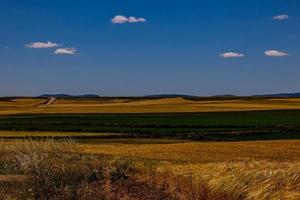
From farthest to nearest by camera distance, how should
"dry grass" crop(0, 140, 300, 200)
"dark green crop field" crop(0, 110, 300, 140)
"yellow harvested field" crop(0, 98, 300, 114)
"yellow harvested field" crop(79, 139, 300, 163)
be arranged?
1. "yellow harvested field" crop(0, 98, 300, 114)
2. "dark green crop field" crop(0, 110, 300, 140)
3. "yellow harvested field" crop(79, 139, 300, 163)
4. "dry grass" crop(0, 140, 300, 200)

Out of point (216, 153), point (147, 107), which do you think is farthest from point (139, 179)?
point (147, 107)

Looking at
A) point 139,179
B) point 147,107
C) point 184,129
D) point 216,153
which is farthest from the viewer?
point 147,107

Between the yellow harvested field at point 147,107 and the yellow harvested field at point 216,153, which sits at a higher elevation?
the yellow harvested field at point 147,107

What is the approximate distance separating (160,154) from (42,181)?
15.3 m

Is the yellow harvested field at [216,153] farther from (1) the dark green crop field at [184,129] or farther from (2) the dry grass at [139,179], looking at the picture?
(1) the dark green crop field at [184,129]

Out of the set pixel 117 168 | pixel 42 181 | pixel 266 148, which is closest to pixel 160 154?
pixel 266 148

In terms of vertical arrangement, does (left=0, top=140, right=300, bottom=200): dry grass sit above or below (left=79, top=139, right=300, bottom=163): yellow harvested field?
above

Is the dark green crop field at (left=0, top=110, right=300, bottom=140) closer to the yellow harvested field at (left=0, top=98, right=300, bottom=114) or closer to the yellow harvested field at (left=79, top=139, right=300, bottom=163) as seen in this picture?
the yellow harvested field at (left=79, top=139, right=300, bottom=163)

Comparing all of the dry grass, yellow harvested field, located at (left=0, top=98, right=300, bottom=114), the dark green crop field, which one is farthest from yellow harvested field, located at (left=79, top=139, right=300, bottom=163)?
yellow harvested field, located at (left=0, top=98, right=300, bottom=114)

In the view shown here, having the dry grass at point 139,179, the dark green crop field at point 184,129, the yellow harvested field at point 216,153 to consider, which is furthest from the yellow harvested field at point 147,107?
the dry grass at point 139,179

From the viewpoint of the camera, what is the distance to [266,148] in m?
39.7

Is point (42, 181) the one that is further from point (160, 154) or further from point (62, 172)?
point (160, 154)

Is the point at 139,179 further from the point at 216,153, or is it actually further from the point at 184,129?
the point at 184,129

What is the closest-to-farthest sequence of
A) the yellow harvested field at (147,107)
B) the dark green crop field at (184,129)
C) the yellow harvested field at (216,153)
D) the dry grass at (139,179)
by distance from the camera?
1. the dry grass at (139,179)
2. the yellow harvested field at (216,153)
3. the dark green crop field at (184,129)
4. the yellow harvested field at (147,107)
